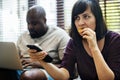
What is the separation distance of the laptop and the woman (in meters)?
0.31

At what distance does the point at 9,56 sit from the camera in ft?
5.36

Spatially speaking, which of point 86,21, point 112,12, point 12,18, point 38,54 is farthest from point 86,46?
point 12,18

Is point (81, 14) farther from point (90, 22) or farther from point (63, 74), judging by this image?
point (63, 74)

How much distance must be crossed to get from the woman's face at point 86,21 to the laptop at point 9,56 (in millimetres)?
498

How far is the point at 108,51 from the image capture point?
4.58 ft

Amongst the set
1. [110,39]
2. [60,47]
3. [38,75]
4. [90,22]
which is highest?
[90,22]

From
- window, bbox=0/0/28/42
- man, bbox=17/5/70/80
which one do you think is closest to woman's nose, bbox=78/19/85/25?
man, bbox=17/5/70/80

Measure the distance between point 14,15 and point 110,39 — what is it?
1630 millimetres

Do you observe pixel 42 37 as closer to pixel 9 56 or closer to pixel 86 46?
pixel 9 56

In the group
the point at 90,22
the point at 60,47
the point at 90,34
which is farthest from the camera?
the point at 60,47

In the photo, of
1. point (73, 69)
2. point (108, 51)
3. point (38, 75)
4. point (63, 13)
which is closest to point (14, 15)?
point (63, 13)

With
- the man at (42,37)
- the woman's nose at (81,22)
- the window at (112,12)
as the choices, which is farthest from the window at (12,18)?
the woman's nose at (81,22)

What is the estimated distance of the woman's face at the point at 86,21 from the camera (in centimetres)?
136

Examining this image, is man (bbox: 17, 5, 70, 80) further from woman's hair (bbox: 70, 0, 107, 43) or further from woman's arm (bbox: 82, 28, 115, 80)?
woman's arm (bbox: 82, 28, 115, 80)
